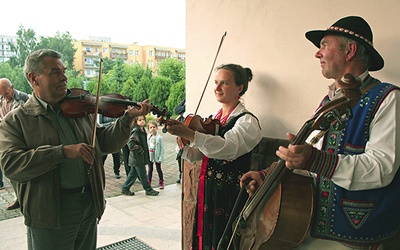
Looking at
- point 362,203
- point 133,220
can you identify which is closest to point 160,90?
point 133,220

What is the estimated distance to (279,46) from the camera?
2.04 m

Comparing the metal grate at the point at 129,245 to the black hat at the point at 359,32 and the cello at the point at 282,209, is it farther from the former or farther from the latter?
the black hat at the point at 359,32

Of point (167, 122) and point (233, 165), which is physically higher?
point (167, 122)

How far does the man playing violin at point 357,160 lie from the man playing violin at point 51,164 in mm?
1144

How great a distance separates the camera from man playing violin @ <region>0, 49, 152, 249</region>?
1.56 meters

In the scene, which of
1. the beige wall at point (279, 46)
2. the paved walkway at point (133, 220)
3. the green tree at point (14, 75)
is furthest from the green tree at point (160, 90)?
the beige wall at point (279, 46)

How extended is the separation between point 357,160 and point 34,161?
1483 millimetres

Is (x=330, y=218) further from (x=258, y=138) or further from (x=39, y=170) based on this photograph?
(x=39, y=170)

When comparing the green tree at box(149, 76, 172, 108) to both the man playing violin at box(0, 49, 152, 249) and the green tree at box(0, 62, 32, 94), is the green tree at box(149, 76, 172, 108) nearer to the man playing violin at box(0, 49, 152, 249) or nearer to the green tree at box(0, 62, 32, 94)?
the green tree at box(0, 62, 32, 94)

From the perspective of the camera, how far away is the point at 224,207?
76.8 inches

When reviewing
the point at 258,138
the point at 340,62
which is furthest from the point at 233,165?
the point at 340,62

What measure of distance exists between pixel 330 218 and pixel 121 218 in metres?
3.05

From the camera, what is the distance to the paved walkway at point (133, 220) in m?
3.12

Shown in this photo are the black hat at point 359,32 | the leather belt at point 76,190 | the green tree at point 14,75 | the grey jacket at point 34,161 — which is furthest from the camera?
the green tree at point 14,75
